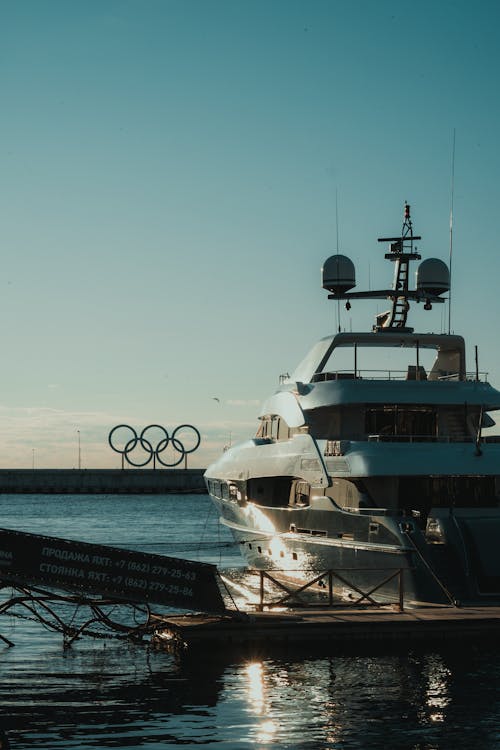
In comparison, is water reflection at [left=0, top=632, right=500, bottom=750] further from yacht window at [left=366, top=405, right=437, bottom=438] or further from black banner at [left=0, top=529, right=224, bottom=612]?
yacht window at [left=366, top=405, right=437, bottom=438]

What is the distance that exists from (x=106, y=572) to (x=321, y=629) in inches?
215

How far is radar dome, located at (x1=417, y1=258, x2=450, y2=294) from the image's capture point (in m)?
40.2

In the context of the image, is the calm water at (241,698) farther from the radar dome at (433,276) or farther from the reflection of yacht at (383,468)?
the radar dome at (433,276)

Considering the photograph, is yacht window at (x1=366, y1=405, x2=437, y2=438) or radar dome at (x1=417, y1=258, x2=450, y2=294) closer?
yacht window at (x1=366, y1=405, x2=437, y2=438)

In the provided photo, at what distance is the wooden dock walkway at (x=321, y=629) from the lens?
26.1 m

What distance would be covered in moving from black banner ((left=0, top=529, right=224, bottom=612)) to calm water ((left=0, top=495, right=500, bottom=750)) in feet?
5.10

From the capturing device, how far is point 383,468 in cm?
2969

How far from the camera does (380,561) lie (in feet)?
94.3

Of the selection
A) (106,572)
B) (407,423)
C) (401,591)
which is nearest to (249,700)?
(106,572)

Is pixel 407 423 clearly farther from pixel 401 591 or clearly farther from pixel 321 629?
pixel 321 629

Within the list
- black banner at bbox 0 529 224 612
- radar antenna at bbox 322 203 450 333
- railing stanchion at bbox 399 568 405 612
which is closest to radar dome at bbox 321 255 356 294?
radar antenna at bbox 322 203 450 333

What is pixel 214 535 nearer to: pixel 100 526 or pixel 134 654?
Answer: pixel 100 526

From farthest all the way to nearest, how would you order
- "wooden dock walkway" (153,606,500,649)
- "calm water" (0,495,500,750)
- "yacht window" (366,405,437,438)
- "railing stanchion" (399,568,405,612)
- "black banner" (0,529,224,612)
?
"yacht window" (366,405,437,438) < "railing stanchion" (399,568,405,612) < "black banner" (0,529,224,612) < "wooden dock walkway" (153,606,500,649) < "calm water" (0,495,500,750)

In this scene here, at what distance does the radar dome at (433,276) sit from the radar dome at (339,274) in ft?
8.31
